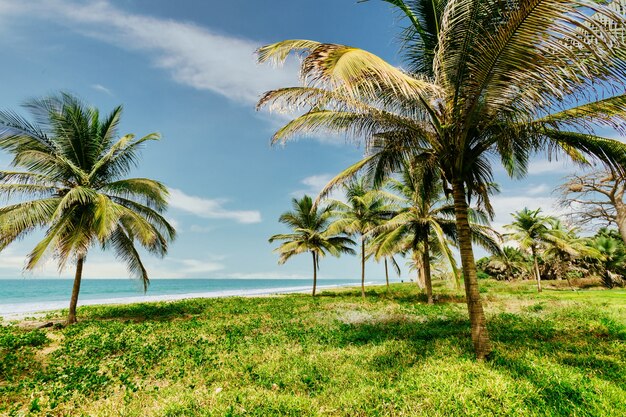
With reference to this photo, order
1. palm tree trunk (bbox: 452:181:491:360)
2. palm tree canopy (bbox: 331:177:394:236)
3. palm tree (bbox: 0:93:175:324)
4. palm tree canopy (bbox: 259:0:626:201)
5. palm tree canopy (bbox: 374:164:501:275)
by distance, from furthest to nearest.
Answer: palm tree canopy (bbox: 331:177:394:236) → palm tree canopy (bbox: 374:164:501:275) → palm tree (bbox: 0:93:175:324) → palm tree trunk (bbox: 452:181:491:360) → palm tree canopy (bbox: 259:0:626:201)

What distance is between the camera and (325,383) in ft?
18.0

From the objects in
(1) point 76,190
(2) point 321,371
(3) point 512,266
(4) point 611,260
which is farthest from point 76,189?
(3) point 512,266

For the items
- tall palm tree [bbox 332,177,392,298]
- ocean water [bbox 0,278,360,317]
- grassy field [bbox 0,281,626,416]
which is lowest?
ocean water [bbox 0,278,360,317]

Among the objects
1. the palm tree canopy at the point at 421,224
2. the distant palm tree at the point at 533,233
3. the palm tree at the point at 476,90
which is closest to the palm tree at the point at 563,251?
the distant palm tree at the point at 533,233

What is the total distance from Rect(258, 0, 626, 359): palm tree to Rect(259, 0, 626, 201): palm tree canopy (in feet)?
0.06

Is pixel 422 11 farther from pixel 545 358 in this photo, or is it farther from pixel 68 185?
pixel 68 185

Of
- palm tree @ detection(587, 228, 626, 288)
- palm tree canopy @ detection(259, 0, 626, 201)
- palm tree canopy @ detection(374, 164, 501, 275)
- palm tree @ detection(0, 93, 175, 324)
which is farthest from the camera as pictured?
palm tree @ detection(587, 228, 626, 288)

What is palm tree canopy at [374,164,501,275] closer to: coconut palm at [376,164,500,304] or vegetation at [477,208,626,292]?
coconut palm at [376,164,500,304]

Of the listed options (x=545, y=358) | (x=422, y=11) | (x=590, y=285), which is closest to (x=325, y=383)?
(x=545, y=358)

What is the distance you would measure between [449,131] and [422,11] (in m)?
3.13

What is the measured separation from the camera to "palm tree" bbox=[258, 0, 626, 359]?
424cm

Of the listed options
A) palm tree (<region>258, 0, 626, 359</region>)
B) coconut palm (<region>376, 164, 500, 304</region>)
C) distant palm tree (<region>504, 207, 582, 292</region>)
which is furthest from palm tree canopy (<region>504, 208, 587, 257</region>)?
palm tree (<region>258, 0, 626, 359</region>)

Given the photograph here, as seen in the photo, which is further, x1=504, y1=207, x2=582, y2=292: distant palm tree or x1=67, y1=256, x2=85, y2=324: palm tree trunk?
x1=504, y1=207, x2=582, y2=292: distant palm tree

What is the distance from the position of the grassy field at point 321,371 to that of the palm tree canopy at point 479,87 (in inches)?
158
